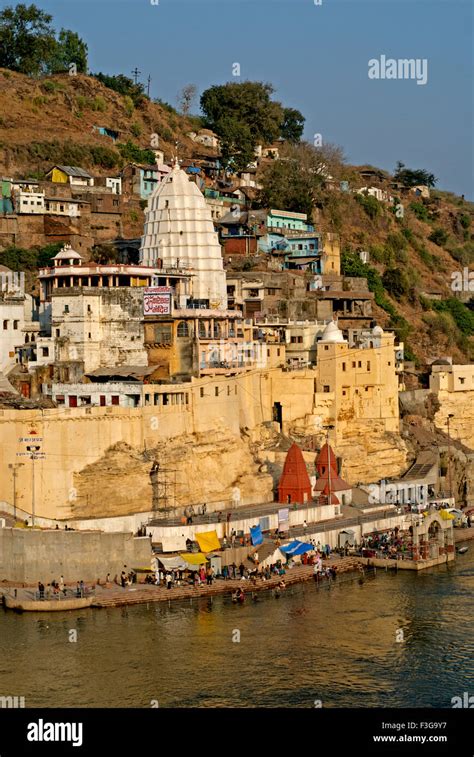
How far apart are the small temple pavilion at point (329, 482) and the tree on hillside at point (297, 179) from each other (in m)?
26.4

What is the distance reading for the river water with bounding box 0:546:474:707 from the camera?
1363 inches

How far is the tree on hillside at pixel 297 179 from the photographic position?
7900 centimetres

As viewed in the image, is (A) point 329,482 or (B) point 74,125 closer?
(A) point 329,482

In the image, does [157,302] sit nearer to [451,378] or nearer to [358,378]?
[358,378]

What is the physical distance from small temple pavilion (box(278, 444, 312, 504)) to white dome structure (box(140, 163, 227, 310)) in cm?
850

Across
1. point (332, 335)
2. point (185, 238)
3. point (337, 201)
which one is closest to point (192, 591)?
point (332, 335)

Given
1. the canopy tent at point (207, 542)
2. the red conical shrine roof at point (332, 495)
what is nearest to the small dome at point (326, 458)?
the red conical shrine roof at point (332, 495)

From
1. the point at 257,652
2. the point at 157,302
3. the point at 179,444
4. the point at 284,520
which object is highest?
the point at 157,302

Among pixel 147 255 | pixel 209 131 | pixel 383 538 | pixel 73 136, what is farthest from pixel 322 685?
pixel 209 131

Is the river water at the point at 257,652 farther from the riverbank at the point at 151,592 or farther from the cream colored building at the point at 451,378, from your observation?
the cream colored building at the point at 451,378

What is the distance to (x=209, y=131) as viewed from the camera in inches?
3617

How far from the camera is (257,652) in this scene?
38.4m

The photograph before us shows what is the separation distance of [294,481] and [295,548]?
5010 mm

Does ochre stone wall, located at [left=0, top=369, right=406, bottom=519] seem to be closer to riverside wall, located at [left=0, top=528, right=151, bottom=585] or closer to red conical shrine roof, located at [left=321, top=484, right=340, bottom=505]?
red conical shrine roof, located at [left=321, top=484, right=340, bottom=505]
